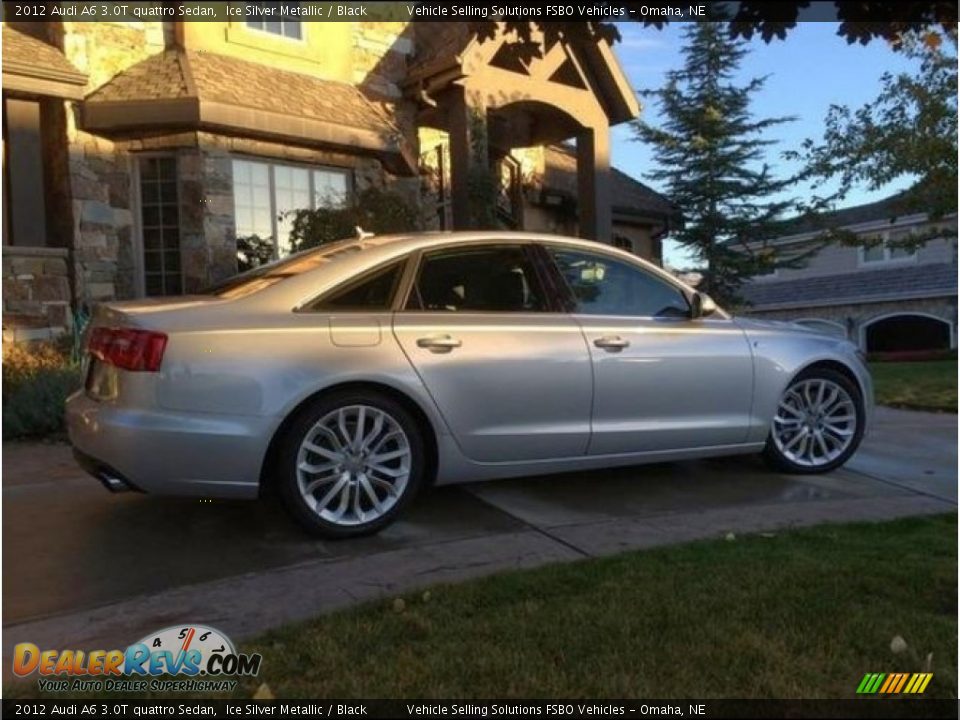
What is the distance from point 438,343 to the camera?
4.36 m

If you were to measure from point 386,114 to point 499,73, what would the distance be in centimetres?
165

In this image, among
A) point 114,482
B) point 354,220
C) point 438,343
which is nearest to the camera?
point 114,482

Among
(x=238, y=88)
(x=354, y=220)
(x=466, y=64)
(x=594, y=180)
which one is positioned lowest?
(x=354, y=220)

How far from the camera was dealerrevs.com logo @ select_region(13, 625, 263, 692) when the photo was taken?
2.68 m

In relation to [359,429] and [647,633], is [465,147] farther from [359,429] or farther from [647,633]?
[647,633]

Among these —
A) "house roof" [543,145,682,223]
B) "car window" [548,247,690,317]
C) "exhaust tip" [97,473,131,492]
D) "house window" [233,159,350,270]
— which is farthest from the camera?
"house roof" [543,145,682,223]

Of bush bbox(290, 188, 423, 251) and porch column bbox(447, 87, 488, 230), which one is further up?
porch column bbox(447, 87, 488, 230)

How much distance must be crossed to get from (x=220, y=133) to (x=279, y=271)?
6.01m

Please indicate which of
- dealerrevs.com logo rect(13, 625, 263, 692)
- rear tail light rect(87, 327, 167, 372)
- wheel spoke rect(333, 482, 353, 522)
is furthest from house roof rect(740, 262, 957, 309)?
dealerrevs.com logo rect(13, 625, 263, 692)

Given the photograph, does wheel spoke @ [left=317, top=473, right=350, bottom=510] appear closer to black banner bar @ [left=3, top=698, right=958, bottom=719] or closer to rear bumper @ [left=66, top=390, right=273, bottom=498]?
rear bumper @ [left=66, top=390, right=273, bottom=498]

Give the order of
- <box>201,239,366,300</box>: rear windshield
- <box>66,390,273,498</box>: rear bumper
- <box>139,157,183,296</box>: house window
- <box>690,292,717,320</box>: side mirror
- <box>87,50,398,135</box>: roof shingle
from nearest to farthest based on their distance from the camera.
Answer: <box>66,390,273,498</box>: rear bumper < <box>201,239,366,300</box>: rear windshield < <box>690,292,717,320</box>: side mirror < <box>87,50,398,135</box>: roof shingle < <box>139,157,183,296</box>: house window

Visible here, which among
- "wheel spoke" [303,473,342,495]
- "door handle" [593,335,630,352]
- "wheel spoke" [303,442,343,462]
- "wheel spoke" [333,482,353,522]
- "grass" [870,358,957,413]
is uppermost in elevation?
"door handle" [593,335,630,352]

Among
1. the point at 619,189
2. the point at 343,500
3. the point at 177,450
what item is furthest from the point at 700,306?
the point at 619,189

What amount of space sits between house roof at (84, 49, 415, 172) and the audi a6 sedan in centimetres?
546
